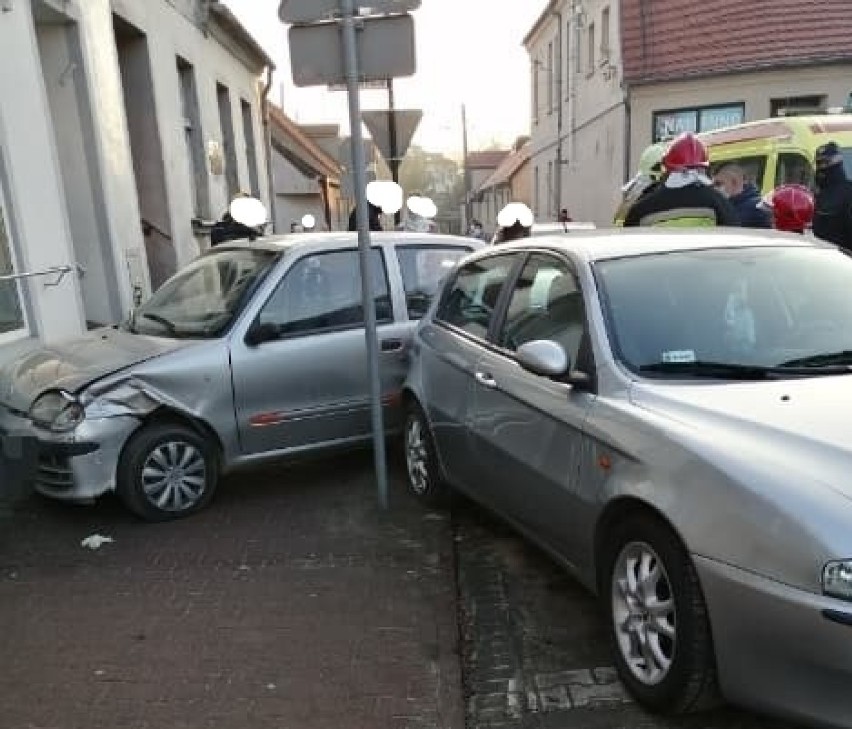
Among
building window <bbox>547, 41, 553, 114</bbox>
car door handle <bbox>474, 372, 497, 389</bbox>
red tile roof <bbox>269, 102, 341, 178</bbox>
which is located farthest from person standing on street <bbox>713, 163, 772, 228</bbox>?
building window <bbox>547, 41, 553, 114</bbox>

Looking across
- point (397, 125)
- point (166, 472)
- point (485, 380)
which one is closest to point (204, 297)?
point (166, 472)

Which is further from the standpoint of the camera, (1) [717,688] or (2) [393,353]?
(2) [393,353]

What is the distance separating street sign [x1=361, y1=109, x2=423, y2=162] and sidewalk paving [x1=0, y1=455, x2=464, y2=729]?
5.73m

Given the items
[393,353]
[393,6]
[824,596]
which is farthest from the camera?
[393,353]

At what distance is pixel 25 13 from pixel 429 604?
591 cm

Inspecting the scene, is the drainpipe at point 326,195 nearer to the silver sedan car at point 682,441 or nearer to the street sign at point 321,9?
the street sign at point 321,9

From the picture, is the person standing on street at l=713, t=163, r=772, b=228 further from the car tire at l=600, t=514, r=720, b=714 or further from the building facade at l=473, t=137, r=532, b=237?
→ the building facade at l=473, t=137, r=532, b=237

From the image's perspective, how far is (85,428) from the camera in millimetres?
4750

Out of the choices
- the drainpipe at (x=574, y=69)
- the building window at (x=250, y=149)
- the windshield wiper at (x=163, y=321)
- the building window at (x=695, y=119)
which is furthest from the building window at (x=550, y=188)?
the windshield wiper at (x=163, y=321)

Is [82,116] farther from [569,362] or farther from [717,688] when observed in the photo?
[717,688]

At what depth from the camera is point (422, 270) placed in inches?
239

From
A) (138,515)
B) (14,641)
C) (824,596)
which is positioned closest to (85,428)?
(138,515)

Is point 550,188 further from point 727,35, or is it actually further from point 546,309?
point 546,309

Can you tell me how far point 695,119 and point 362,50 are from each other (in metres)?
17.5
